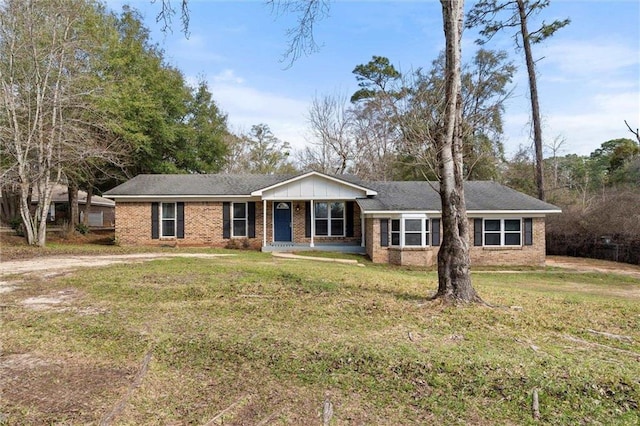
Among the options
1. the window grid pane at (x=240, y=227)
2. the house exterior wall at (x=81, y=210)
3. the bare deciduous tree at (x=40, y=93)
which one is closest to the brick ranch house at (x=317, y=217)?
the window grid pane at (x=240, y=227)

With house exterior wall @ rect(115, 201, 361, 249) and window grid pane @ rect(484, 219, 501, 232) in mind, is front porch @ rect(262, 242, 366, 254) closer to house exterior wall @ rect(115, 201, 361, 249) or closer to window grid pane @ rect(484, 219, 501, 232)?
house exterior wall @ rect(115, 201, 361, 249)

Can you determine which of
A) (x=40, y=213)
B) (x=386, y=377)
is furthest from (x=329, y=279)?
(x=40, y=213)

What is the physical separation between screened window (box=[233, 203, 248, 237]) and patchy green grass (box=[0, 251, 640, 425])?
38.8 feet

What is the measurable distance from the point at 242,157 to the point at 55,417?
37.9m

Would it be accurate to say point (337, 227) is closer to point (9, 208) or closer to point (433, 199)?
point (433, 199)

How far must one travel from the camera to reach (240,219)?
18578 millimetres

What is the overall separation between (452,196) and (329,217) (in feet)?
41.4

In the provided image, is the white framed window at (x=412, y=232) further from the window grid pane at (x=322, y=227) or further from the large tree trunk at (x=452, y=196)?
the large tree trunk at (x=452, y=196)

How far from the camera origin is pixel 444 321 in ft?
17.1

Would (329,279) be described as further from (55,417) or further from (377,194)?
(377,194)

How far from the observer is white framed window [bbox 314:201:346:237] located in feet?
61.2

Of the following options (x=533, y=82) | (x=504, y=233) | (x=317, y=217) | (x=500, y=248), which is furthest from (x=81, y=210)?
(x=533, y=82)

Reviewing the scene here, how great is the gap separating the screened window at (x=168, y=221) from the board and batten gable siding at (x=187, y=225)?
300 mm

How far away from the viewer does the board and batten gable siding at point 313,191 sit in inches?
695
